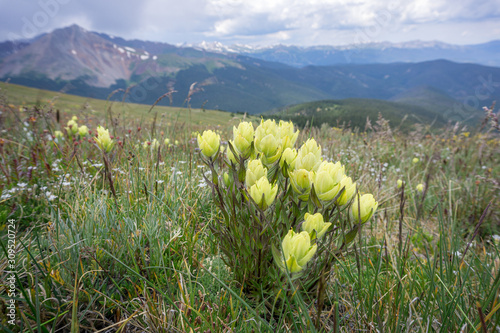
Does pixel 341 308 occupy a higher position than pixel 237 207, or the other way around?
pixel 237 207

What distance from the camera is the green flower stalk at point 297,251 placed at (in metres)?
1.03

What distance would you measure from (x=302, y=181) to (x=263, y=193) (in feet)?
0.63

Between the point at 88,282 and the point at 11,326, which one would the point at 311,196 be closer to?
the point at 88,282

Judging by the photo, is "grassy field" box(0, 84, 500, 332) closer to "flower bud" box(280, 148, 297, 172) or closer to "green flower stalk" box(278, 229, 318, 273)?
"green flower stalk" box(278, 229, 318, 273)

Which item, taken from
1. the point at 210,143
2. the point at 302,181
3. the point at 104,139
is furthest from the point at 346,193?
the point at 104,139

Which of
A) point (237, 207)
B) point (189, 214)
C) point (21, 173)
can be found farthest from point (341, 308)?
point (21, 173)

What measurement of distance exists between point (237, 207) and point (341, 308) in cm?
95

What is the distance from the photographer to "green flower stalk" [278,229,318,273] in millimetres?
1032

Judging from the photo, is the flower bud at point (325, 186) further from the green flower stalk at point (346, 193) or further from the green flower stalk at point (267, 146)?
the green flower stalk at point (267, 146)

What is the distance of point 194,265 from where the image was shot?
1.88 metres

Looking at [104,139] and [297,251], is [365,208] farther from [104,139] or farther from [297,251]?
[104,139]

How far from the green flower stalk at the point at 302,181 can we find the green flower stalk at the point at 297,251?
0.87 ft

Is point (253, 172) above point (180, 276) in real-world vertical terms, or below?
above

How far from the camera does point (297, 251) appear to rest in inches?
41.4
